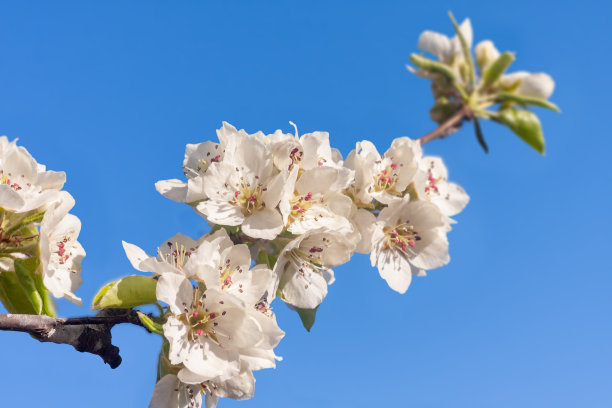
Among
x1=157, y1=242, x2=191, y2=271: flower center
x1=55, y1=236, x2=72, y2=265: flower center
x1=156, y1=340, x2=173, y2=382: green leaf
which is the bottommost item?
x1=156, y1=340, x2=173, y2=382: green leaf

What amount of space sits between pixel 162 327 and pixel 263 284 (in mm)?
431

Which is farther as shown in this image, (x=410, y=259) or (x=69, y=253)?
(x=410, y=259)

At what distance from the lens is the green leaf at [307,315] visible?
268 cm

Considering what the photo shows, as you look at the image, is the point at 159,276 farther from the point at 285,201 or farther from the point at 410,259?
the point at 410,259

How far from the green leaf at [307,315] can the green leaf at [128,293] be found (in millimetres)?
729

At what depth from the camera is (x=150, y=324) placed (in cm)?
216

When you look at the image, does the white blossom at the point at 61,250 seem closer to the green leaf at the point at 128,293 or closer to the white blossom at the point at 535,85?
the green leaf at the point at 128,293

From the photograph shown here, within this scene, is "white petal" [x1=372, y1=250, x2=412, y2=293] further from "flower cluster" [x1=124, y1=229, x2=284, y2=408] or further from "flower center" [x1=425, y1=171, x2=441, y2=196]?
"flower cluster" [x1=124, y1=229, x2=284, y2=408]

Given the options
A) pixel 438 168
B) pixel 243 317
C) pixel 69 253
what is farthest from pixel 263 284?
pixel 438 168

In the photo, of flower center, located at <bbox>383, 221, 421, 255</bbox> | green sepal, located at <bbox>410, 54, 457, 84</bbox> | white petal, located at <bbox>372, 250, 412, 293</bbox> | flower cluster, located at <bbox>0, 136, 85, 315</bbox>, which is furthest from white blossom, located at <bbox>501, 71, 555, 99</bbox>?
flower cluster, located at <bbox>0, 136, 85, 315</bbox>

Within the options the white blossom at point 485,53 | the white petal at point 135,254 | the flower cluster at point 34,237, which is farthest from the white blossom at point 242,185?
the white blossom at point 485,53

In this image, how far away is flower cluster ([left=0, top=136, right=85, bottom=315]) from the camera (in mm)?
2287

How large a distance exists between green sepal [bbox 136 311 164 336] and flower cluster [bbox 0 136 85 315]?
0.37 meters

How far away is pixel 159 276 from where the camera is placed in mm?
2242
